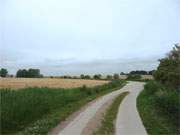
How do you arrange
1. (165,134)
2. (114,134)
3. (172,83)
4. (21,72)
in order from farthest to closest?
(21,72), (172,83), (165,134), (114,134)

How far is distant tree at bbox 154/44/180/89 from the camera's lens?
48.6m

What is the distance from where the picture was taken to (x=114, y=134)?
15984 millimetres

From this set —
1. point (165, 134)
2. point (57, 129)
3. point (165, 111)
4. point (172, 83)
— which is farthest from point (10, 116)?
point (172, 83)

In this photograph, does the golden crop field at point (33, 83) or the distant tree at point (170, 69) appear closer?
the distant tree at point (170, 69)

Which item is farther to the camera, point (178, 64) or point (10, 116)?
point (178, 64)

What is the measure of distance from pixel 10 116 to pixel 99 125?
12.7 feet

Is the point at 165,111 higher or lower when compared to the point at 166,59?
lower

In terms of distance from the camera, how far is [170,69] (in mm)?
51594

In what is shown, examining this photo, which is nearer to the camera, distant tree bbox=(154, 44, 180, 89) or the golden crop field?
distant tree bbox=(154, 44, 180, 89)

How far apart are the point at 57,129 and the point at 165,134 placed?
14.4 feet

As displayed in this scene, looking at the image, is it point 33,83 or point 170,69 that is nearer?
point 170,69

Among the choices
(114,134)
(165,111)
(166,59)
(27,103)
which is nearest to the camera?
(114,134)

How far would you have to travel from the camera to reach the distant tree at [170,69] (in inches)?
1912

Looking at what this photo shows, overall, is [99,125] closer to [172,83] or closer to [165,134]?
[165,134]
